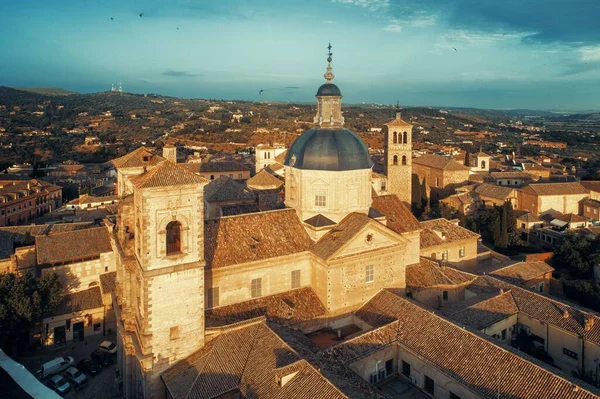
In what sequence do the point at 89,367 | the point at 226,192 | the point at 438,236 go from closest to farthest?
the point at 89,367, the point at 438,236, the point at 226,192

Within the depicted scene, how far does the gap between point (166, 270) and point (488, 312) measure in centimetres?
1632

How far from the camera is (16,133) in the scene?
113312mm

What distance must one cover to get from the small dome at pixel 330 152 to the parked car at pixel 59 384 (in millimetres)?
16246

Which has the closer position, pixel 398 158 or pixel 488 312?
pixel 488 312

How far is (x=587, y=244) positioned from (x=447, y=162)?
3316cm

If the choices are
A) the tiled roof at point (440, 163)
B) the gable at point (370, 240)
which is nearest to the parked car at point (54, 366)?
the gable at point (370, 240)

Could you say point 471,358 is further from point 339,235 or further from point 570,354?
point 339,235

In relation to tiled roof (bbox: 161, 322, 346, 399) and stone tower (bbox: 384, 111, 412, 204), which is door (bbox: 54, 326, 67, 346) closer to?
tiled roof (bbox: 161, 322, 346, 399)

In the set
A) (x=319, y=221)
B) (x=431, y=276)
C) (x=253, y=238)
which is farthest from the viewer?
Answer: (x=431, y=276)

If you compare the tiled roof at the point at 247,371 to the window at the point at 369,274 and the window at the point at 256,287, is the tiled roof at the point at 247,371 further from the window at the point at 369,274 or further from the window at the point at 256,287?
the window at the point at 369,274

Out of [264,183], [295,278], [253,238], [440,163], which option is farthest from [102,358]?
[440,163]

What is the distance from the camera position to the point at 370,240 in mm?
22438

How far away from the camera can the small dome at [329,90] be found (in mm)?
25625

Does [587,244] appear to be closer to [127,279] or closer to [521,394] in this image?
[521,394]
